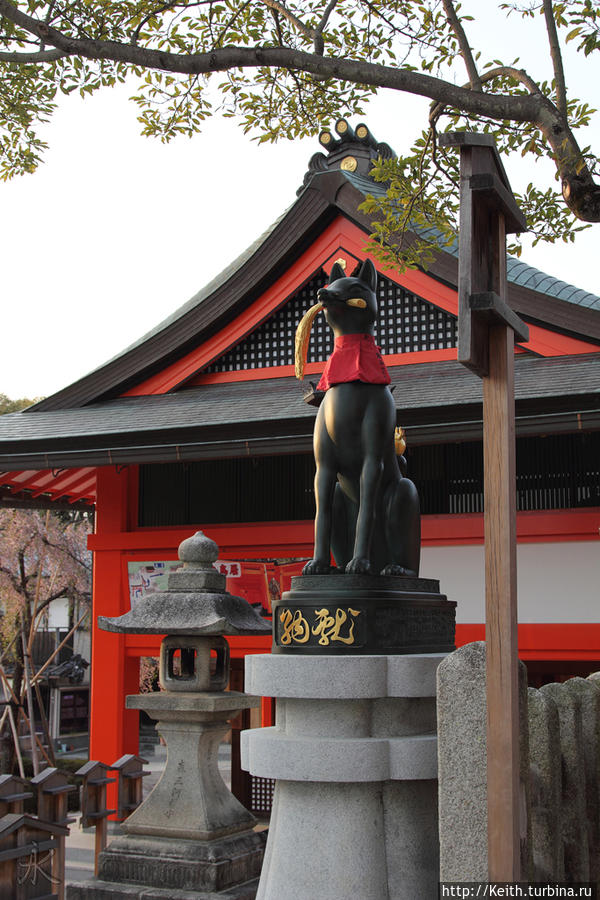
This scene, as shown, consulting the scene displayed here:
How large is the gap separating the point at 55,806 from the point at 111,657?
444 centimetres

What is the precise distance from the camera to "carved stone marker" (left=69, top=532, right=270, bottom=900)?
246 inches

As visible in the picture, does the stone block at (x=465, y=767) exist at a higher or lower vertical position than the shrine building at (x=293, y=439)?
lower

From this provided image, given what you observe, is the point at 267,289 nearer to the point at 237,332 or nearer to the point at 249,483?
the point at 237,332

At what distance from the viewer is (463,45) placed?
6359 mm

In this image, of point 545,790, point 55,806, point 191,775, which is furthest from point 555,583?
point 545,790

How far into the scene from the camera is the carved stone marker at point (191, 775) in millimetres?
6238

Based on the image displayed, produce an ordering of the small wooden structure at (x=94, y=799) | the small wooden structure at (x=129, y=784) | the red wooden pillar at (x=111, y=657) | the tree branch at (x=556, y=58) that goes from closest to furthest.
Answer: the tree branch at (x=556, y=58)
the small wooden structure at (x=94, y=799)
the small wooden structure at (x=129, y=784)
the red wooden pillar at (x=111, y=657)

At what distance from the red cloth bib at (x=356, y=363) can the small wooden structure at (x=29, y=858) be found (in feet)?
12.8

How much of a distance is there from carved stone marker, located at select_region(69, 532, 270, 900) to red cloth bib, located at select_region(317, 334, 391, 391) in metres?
2.53

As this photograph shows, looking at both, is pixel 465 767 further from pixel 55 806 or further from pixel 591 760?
pixel 55 806

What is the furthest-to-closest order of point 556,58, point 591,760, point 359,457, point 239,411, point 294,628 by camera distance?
point 239,411
point 556,58
point 359,457
point 591,760
point 294,628

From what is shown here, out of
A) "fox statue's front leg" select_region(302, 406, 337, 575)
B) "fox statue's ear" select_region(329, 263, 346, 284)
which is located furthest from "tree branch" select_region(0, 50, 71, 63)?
"fox statue's front leg" select_region(302, 406, 337, 575)

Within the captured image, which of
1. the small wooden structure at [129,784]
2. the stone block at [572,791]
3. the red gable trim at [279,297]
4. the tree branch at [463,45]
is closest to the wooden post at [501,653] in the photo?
the stone block at [572,791]

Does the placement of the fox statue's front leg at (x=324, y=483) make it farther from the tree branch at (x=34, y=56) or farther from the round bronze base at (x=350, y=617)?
the tree branch at (x=34, y=56)
